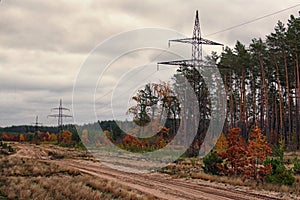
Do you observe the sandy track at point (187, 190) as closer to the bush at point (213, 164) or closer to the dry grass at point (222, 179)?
the dry grass at point (222, 179)

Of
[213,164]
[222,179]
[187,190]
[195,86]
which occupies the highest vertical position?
[195,86]

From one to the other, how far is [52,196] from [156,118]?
103 feet

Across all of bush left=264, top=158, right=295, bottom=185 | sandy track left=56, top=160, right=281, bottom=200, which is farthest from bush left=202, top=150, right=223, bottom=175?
bush left=264, top=158, right=295, bottom=185

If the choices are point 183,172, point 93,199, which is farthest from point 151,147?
point 93,199

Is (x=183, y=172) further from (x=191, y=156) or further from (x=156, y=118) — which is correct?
(x=156, y=118)

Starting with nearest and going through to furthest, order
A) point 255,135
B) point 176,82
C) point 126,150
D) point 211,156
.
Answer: point 255,135, point 211,156, point 126,150, point 176,82

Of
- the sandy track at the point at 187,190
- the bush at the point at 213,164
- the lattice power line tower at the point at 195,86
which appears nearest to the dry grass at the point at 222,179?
the bush at the point at 213,164

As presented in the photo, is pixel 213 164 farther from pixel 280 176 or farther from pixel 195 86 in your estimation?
pixel 195 86

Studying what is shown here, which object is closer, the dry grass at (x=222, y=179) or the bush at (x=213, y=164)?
the dry grass at (x=222, y=179)

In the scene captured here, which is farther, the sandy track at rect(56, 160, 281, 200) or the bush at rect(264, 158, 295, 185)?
the bush at rect(264, 158, 295, 185)

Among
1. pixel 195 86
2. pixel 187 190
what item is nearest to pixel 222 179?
pixel 187 190

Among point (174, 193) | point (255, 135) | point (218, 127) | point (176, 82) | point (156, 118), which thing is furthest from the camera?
point (218, 127)

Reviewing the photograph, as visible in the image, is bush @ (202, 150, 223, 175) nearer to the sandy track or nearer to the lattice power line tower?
the sandy track

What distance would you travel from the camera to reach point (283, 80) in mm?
45844
